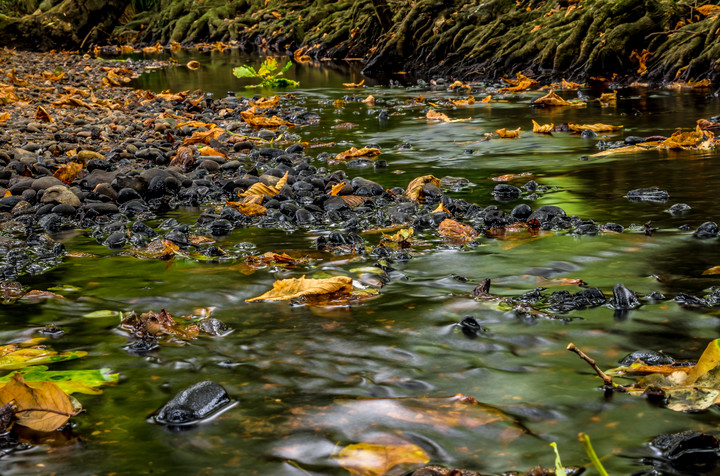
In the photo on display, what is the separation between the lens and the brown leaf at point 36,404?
1972 mm

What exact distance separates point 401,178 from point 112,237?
256cm

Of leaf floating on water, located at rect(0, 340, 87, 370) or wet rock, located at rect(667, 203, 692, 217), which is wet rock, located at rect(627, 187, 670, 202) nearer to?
wet rock, located at rect(667, 203, 692, 217)

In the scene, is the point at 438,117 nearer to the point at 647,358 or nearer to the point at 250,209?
the point at 250,209

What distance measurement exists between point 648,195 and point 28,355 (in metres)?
3.91

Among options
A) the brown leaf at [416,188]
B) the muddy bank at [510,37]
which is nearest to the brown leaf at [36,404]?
the brown leaf at [416,188]

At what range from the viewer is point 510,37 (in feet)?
46.5

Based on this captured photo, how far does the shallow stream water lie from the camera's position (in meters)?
1.85

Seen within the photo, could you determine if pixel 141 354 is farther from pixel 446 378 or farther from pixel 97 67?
pixel 97 67

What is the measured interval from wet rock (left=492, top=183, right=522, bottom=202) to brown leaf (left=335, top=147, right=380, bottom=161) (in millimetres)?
2188

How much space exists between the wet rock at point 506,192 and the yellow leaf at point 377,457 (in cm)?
334

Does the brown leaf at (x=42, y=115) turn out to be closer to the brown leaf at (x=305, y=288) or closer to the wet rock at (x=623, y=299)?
the brown leaf at (x=305, y=288)

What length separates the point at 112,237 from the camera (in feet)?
14.0

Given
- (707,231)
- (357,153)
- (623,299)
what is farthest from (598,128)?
(623,299)

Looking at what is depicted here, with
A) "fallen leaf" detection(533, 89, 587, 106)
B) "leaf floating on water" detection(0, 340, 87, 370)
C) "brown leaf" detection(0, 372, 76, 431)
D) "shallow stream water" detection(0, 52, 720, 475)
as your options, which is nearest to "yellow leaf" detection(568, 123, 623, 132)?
"fallen leaf" detection(533, 89, 587, 106)
